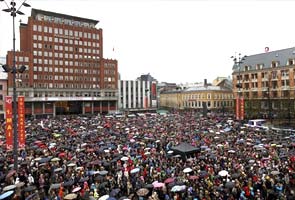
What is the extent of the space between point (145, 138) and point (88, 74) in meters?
67.5

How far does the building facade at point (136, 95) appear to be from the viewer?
125188 millimetres

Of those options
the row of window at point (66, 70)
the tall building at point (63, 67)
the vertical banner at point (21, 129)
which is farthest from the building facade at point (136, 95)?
the vertical banner at point (21, 129)

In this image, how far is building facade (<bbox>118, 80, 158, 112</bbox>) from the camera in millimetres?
125188

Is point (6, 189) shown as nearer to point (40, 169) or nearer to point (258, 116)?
point (40, 169)

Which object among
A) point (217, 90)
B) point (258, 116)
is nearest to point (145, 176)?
point (258, 116)

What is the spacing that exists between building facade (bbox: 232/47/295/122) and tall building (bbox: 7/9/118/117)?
4404 centimetres

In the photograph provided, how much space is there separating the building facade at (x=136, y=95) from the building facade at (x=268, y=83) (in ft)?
161

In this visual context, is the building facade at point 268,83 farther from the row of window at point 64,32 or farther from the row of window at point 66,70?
the row of window at point 64,32

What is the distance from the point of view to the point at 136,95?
424 feet

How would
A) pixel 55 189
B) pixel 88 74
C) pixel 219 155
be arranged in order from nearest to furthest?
pixel 55 189 < pixel 219 155 < pixel 88 74

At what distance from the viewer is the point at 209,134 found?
3672cm

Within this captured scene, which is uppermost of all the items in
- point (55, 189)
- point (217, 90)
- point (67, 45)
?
point (67, 45)

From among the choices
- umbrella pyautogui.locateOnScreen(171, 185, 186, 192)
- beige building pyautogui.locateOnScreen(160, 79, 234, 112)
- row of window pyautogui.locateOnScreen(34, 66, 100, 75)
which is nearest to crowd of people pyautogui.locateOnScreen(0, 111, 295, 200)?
umbrella pyautogui.locateOnScreen(171, 185, 186, 192)

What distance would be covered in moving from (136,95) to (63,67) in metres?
44.2
